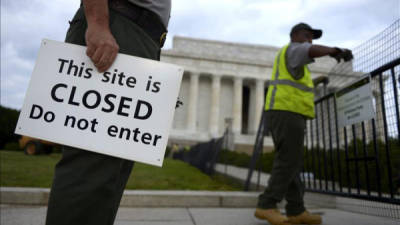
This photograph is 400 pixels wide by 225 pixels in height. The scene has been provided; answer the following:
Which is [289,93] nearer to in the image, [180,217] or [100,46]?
[180,217]

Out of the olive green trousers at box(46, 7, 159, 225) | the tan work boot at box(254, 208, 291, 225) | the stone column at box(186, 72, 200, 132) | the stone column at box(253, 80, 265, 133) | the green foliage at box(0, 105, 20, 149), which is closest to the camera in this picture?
the olive green trousers at box(46, 7, 159, 225)

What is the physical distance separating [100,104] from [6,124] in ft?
72.9

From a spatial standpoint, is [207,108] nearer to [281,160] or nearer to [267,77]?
[267,77]

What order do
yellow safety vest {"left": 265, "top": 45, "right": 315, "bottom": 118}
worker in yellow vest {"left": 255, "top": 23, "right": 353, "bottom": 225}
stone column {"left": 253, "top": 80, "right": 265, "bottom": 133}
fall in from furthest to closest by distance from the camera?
stone column {"left": 253, "top": 80, "right": 265, "bottom": 133}
yellow safety vest {"left": 265, "top": 45, "right": 315, "bottom": 118}
worker in yellow vest {"left": 255, "top": 23, "right": 353, "bottom": 225}

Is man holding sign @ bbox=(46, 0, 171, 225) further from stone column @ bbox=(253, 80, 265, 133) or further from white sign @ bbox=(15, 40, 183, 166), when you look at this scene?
stone column @ bbox=(253, 80, 265, 133)

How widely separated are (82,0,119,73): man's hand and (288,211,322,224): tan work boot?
2.67 meters

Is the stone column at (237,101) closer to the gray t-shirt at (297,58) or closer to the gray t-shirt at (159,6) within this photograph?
the gray t-shirt at (297,58)

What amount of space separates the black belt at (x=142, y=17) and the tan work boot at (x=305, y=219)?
2503mm

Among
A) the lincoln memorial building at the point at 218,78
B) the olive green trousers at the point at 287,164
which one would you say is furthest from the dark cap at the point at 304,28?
the lincoln memorial building at the point at 218,78

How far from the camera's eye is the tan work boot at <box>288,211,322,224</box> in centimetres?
324

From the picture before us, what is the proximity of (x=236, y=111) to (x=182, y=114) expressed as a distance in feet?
24.7

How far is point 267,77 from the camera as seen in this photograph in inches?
1638

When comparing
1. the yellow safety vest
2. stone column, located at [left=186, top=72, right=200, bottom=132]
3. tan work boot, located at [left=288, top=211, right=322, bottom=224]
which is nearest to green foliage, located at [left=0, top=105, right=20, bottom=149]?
the yellow safety vest

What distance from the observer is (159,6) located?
1719 millimetres
